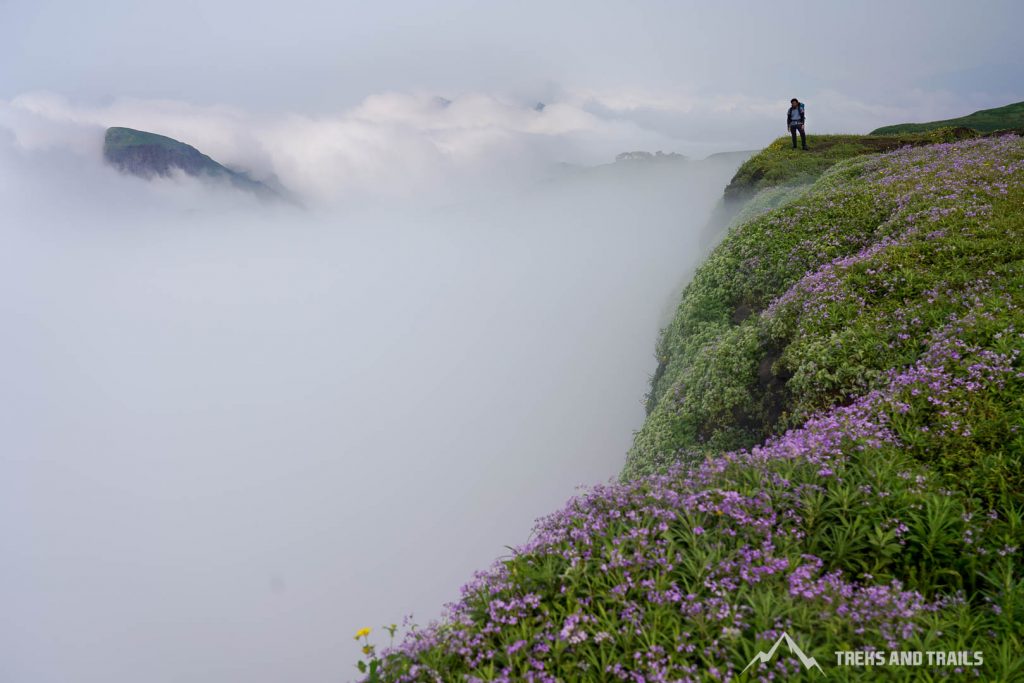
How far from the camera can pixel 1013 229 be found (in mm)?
12844

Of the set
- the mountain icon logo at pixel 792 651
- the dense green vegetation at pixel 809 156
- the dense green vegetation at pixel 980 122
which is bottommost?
the mountain icon logo at pixel 792 651

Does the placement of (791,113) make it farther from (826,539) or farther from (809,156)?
(826,539)

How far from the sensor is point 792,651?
4.69 meters

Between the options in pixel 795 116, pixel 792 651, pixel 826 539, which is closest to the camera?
pixel 792 651

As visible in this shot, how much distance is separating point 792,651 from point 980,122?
62263 mm

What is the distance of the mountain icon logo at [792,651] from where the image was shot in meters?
4.54

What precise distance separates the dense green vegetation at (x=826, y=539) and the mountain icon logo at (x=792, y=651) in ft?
0.23

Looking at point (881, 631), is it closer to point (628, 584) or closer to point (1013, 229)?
point (628, 584)

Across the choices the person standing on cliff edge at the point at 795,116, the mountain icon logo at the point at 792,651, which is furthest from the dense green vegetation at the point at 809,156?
the mountain icon logo at the point at 792,651

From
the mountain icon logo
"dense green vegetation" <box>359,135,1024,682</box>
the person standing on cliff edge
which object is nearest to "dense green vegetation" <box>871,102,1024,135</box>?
the person standing on cliff edge

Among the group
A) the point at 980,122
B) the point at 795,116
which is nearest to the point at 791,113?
the point at 795,116

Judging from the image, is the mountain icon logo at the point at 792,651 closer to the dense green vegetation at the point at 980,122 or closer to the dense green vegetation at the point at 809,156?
the dense green vegetation at the point at 809,156

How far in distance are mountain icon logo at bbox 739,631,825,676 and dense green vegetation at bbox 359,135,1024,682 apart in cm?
7

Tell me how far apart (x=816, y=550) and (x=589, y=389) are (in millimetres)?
117792
